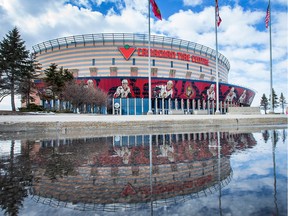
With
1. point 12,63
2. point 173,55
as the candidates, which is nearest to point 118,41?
point 173,55

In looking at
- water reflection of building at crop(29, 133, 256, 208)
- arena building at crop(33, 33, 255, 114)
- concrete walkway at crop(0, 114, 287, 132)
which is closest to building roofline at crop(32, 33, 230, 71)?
arena building at crop(33, 33, 255, 114)

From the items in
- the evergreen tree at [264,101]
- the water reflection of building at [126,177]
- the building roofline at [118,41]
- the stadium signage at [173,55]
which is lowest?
the water reflection of building at [126,177]

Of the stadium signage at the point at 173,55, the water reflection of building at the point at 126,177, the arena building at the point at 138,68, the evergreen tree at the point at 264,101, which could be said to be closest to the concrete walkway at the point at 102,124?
the water reflection of building at the point at 126,177

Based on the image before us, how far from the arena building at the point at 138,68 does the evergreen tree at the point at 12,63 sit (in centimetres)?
1475

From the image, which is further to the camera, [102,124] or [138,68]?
[138,68]

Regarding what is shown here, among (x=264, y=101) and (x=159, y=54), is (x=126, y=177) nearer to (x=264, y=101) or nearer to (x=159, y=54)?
(x=159, y=54)

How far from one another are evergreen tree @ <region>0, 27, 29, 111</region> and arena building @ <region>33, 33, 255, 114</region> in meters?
14.8

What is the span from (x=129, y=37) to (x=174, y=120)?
38.9m

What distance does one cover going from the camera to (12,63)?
91.5ft

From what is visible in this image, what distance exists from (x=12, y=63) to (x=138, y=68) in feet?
89.7

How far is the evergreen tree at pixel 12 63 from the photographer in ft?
89.4

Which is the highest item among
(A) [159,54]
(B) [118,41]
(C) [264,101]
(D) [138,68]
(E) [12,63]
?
(B) [118,41]

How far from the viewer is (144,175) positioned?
3664 mm

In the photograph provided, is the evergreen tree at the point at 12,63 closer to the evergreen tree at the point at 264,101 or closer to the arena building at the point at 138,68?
the arena building at the point at 138,68
